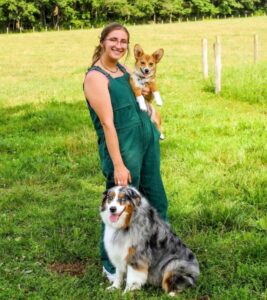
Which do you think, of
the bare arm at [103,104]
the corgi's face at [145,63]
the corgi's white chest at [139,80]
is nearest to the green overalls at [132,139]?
the bare arm at [103,104]

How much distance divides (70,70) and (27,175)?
52.1 feet

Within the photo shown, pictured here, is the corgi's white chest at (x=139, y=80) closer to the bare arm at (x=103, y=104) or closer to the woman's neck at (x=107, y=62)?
the woman's neck at (x=107, y=62)

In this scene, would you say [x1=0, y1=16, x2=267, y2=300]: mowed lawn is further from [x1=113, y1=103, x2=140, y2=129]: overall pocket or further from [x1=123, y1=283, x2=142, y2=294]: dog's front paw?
[x1=113, y1=103, x2=140, y2=129]: overall pocket

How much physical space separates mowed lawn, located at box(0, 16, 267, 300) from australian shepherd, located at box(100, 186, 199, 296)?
0.16 m

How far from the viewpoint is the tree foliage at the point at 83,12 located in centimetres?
6700

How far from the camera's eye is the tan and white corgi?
494cm

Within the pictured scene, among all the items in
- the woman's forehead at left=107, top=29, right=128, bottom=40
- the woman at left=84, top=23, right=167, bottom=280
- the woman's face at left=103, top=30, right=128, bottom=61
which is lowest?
the woman at left=84, top=23, right=167, bottom=280

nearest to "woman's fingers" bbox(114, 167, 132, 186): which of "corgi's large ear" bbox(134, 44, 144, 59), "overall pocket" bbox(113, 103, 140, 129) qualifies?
"overall pocket" bbox(113, 103, 140, 129)

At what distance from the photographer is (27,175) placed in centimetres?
855

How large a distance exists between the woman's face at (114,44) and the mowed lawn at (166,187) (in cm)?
215

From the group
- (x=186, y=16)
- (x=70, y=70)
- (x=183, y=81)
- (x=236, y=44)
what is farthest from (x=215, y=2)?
(x=183, y=81)

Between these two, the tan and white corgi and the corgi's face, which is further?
the corgi's face

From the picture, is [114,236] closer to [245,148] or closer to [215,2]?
[245,148]

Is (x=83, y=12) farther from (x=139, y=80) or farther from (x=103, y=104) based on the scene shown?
(x=103, y=104)
